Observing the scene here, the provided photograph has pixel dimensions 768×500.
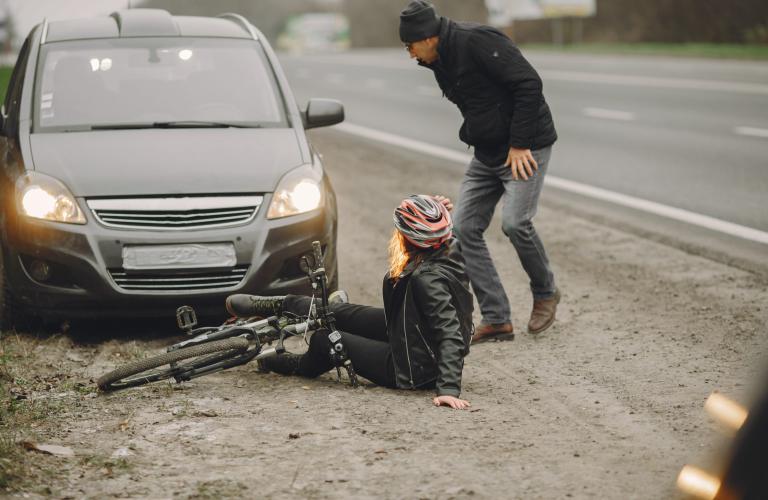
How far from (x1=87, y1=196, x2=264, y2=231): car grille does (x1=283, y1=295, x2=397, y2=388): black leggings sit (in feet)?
2.80

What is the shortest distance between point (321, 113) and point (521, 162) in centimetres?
174

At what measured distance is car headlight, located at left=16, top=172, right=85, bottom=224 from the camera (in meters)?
6.57

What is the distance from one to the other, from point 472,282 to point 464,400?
1508mm

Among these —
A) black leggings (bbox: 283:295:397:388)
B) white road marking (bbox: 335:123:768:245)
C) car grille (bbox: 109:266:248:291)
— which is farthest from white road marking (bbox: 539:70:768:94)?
black leggings (bbox: 283:295:397:388)

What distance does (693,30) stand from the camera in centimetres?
3369

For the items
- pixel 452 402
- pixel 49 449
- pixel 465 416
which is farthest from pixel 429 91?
pixel 49 449

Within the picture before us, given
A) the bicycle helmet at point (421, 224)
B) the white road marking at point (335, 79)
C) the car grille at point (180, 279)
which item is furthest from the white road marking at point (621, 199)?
the white road marking at point (335, 79)

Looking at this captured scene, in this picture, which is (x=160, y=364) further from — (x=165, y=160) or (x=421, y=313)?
(x=165, y=160)

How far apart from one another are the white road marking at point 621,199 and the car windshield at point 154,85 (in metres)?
4.07

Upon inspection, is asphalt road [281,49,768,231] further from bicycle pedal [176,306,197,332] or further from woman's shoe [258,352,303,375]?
bicycle pedal [176,306,197,332]

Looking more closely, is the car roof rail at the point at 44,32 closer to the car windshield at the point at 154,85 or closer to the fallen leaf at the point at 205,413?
the car windshield at the point at 154,85

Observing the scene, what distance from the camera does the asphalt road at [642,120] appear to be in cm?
1189

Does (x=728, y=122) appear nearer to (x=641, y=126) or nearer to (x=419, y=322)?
(x=641, y=126)

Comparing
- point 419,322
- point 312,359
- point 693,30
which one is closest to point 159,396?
point 312,359
